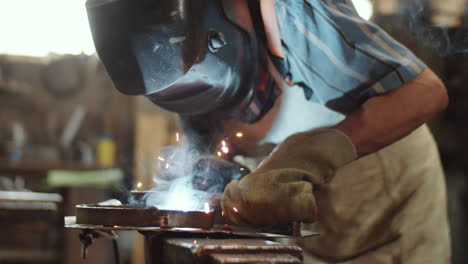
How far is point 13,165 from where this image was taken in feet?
15.5

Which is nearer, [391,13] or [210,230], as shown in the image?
[210,230]

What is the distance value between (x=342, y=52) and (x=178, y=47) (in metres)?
0.46

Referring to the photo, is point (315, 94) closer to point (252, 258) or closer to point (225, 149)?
point (225, 149)

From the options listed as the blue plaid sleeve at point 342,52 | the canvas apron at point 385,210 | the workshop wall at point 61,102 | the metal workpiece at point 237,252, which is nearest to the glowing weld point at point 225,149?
the canvas apron at point 385,210

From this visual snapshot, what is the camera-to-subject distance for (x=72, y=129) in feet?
18.1

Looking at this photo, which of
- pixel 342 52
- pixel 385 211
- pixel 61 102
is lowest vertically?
pixel 385 211

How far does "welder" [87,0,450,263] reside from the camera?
1319 millimetres

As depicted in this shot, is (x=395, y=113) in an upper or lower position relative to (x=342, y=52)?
lower

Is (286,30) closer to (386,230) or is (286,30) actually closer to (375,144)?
(375,144)

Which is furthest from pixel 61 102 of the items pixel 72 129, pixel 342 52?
pixel 342 52

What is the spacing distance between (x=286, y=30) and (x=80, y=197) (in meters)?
3.35

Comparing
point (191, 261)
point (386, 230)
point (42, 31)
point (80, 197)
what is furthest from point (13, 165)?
point (191, 261)

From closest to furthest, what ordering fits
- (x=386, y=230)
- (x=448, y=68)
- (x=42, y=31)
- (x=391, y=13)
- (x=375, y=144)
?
(x=375, y=144) → (x=386, y=230) → (x=391, y=13) → (x=448, y=68) → (x=42, y=31)

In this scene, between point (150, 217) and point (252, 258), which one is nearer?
point (252, 258)
